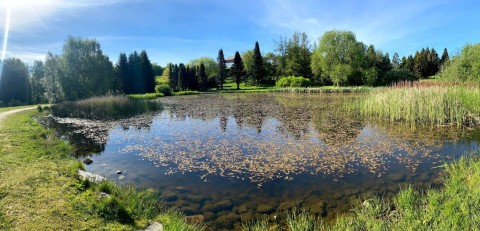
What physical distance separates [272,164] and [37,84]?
53214 millimetres

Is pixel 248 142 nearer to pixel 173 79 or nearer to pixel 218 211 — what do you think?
pixel 218 211

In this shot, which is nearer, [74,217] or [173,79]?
[74,217]

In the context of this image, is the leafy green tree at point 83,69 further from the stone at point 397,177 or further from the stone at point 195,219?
the stone at point 397,177

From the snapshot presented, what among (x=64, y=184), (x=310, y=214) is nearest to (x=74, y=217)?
(x=64, y=184)

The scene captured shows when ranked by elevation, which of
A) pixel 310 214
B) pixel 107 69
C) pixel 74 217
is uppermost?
pixel 107 69

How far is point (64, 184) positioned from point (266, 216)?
14.6ft

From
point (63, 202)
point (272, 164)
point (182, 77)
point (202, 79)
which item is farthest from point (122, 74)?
point (63, 202)

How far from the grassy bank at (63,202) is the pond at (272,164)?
36.6 inches

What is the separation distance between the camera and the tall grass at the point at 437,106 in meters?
14.7

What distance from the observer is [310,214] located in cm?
562

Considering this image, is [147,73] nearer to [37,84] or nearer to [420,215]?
[37,84]

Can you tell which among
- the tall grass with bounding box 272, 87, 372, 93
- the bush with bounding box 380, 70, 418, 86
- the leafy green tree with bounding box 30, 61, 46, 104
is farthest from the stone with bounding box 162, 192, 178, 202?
the bush with bounding box 380, 70, 418, 86

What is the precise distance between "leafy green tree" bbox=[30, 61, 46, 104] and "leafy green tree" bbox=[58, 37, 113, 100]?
16377 mm

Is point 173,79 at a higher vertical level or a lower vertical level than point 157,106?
higher
